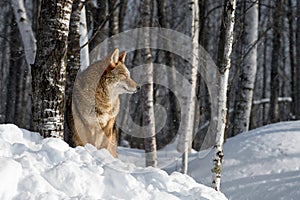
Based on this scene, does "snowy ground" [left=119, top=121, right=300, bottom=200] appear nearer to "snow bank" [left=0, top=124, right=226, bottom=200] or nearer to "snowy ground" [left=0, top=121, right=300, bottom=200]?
"snowy ground" [left=0, top=121, right=300, bottom=200]

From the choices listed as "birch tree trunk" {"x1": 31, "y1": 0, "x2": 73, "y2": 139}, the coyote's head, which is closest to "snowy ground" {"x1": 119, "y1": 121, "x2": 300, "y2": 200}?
the coyote's head

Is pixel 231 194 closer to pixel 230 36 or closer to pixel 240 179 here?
pixel 240 179

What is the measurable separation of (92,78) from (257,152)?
2985mm

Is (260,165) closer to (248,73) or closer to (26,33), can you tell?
(248,73)

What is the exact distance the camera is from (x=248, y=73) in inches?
439

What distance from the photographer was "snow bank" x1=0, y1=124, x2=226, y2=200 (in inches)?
145

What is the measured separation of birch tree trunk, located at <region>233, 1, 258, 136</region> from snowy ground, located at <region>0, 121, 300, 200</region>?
3570 mm

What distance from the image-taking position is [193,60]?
858 cm

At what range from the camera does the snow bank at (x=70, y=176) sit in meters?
3.69

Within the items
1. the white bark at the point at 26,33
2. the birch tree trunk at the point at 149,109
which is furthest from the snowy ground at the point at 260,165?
the white bark at the point at 26,33

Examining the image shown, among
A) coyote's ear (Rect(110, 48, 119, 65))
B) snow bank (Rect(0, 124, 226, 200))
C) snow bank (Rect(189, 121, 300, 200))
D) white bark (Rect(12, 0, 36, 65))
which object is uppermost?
white bark (Rect(12, 0, 36, 65))

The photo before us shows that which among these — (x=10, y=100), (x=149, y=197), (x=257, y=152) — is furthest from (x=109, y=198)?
(x=10, y=100)

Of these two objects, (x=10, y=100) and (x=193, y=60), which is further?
(x=10, y=100)

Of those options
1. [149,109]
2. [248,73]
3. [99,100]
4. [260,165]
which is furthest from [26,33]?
[248,73]
